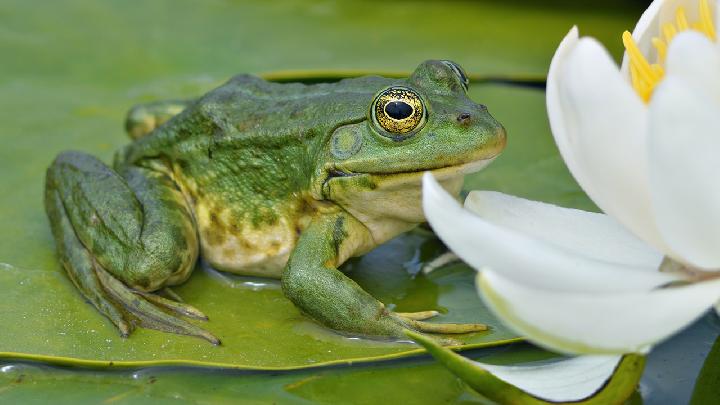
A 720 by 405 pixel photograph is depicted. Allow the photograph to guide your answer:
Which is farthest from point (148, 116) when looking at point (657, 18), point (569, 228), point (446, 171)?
point (657, 18)

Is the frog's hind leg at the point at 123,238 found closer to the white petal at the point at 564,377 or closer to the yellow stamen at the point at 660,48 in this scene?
the white petal at the point at 564,377

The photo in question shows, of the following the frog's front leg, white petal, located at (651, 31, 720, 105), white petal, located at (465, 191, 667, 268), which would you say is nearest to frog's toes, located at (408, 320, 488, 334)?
the frog's front leg

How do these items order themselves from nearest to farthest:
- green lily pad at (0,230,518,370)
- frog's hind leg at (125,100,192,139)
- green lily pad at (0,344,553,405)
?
green lily pad at (0,344,553,405)
green lily pad at (0,230,518,370)
frog's hind leg at (125,100,192,139)

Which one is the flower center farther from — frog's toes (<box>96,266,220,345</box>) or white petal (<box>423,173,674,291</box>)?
frog's toes (<box>96,266,220,345</box>)

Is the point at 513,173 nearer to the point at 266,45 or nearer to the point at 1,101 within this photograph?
the point at 266,45

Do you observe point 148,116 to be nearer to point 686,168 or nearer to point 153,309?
point 153,309
